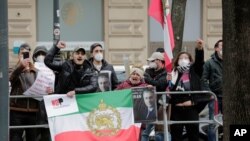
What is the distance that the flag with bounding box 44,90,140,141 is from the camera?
8.89m

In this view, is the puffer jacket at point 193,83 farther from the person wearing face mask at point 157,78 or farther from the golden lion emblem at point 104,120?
the golden lion emblem at point 104,120

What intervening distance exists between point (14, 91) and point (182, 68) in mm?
2530

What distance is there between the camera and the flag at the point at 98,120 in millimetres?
8891

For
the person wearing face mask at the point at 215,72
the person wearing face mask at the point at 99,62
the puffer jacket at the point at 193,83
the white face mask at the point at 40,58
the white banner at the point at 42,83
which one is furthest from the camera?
the person wearing face mask at the point at 215,72

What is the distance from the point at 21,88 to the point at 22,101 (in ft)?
0.65

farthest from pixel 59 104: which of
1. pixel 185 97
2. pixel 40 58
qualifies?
pixel 185 97

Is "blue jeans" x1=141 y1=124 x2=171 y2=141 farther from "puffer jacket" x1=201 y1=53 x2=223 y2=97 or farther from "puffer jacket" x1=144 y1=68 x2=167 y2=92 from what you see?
"puffer jacket" x1=201 y1=53 x2=223 y2=97

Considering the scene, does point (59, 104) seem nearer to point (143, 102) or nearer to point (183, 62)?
point (143, 102)

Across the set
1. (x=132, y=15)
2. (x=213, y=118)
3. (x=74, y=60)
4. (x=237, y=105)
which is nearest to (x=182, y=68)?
(x=213, y=118)

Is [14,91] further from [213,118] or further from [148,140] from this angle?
[213,118]

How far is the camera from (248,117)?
582cm

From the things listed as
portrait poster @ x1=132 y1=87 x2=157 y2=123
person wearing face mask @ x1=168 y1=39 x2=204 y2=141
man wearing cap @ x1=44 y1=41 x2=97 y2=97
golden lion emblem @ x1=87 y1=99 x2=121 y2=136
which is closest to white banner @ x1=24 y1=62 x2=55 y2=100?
man wearing cap @ x1=44 y1=41 x2=97 y2=97

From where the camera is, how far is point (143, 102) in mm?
9133

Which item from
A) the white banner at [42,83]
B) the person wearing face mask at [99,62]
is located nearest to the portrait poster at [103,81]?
the person wearing face mask at [99,62]
